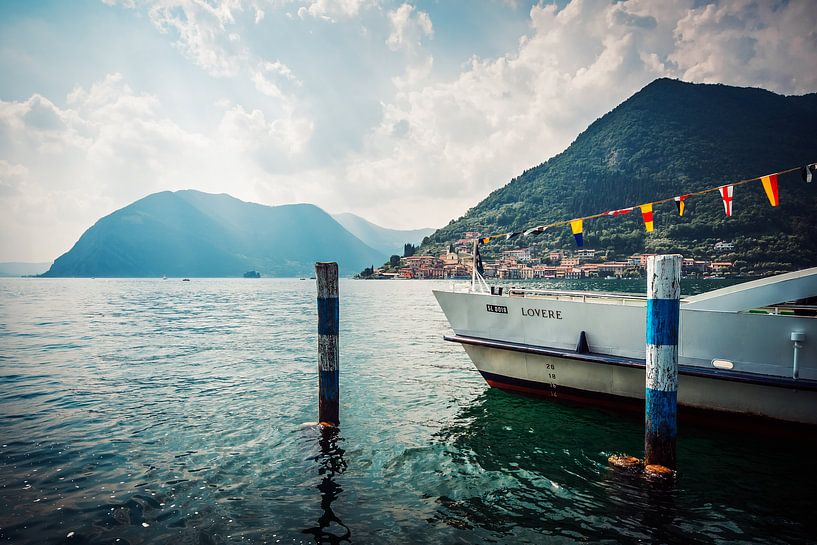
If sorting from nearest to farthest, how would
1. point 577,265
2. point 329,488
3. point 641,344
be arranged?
point 329,488 → point 641,344 → point 577,265

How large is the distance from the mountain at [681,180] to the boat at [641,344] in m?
82.7

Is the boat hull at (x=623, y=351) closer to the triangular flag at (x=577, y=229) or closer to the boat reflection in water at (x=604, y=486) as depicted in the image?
the boat reflection in water at (x=604, y=486)

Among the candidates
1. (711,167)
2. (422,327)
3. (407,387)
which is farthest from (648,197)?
(407,387)

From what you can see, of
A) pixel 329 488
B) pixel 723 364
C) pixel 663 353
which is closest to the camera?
pixel 663 353

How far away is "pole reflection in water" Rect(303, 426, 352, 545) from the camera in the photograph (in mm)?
4132

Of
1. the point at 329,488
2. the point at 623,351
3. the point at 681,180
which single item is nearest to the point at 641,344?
the point at 623,351

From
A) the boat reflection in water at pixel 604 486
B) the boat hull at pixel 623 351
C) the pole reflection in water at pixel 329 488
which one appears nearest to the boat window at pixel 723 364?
the boat hull at pixel 623 351

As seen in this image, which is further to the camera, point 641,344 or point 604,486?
point 641,344

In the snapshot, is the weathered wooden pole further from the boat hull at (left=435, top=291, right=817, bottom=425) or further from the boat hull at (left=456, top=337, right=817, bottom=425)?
the boat hull at (left=456, top=337, right=817, bottom=425)

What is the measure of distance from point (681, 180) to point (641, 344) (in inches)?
4925

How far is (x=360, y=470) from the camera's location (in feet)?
18.6

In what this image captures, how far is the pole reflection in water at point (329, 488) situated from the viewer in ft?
13.6

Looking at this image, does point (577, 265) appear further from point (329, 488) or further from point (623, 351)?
point (329, 488)

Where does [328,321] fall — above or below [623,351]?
above
